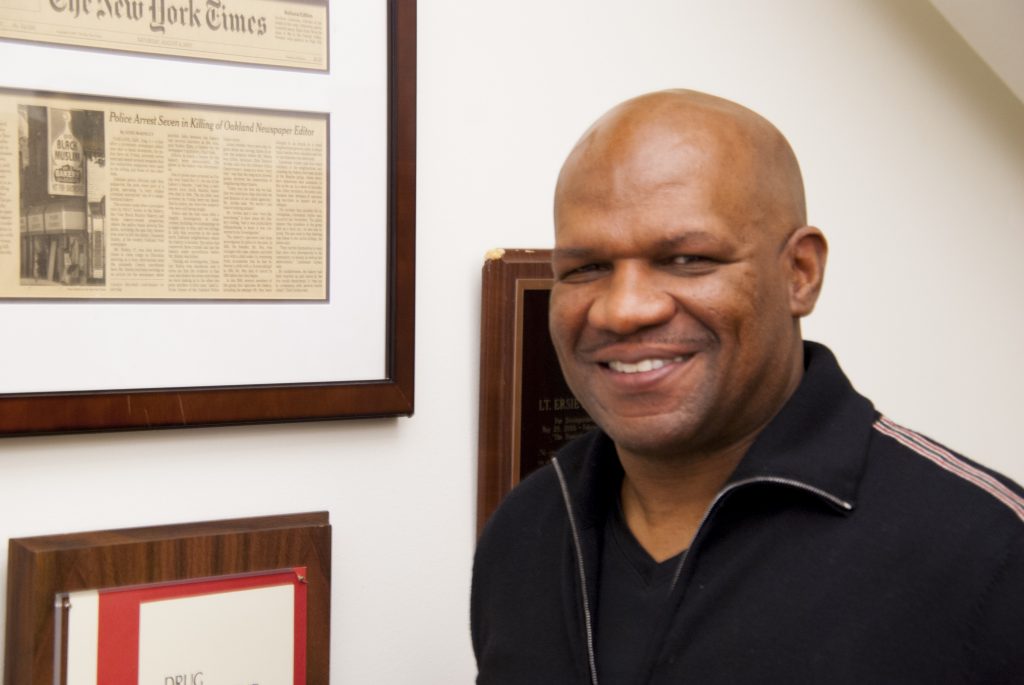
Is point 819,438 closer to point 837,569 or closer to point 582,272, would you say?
point 837,569

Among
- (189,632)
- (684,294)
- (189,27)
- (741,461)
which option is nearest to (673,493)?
(741,461)

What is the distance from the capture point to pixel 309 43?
1.09 meters

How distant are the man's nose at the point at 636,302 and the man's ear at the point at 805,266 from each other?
0.35 feet

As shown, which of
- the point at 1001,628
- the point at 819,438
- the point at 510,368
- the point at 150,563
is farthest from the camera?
the point at 510,368

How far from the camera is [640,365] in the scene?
83 cm

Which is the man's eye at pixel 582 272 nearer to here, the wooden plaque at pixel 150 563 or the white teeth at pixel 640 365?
the white teeth at pixel 640 365

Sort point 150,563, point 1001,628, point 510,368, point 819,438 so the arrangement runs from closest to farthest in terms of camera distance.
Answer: point 1001,628 → point 819,438 → point 150,563 → point 510,368

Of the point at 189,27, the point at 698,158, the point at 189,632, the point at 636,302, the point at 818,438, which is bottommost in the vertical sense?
the point at 189,632

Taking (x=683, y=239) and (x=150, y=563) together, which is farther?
(x=150, y=563)

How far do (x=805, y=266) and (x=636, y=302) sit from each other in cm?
14

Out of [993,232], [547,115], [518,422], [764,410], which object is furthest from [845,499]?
[993,232]

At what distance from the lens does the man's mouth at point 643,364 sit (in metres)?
0.82

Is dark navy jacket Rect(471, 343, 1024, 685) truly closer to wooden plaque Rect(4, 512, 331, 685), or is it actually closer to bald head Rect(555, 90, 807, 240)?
bald head Rect(555, 90, 807, 240)

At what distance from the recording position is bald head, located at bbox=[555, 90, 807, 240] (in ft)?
2.64
